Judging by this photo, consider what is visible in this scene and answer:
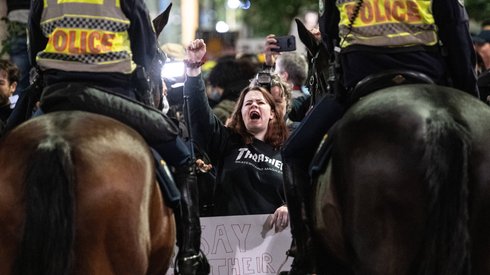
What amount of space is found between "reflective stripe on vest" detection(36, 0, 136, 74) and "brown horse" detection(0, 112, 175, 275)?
2.26 feet

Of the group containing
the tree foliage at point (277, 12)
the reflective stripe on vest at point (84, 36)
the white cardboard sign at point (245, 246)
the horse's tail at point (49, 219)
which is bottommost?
the tree foliage at point (277, 12)

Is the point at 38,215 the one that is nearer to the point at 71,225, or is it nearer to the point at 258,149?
the point at 71,225

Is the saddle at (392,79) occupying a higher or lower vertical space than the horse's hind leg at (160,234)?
higher

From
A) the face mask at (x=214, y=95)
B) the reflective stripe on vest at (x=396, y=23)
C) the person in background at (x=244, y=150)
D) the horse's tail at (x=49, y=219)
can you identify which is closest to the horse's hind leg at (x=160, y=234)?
the horse's tail at (x=49, y=219)

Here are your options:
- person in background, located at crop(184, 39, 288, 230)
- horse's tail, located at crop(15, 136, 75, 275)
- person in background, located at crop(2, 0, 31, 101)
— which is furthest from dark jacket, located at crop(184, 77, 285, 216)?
person in background, located at crop(2, 0, 31, 101)

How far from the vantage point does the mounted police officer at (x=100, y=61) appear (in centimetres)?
612

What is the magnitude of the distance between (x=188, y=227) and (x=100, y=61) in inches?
51.6

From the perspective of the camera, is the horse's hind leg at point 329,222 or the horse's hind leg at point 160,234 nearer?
the horse's hind leg at point 329,222

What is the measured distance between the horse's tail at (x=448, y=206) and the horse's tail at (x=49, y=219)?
75.4 inches

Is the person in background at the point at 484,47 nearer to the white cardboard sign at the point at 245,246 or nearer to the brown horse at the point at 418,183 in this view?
the white cardboard sign at the point at 245,246

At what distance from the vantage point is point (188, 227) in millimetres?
6742

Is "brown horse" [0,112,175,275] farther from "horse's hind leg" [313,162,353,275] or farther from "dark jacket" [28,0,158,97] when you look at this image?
"horse's hind leg" [313,162,353,275]

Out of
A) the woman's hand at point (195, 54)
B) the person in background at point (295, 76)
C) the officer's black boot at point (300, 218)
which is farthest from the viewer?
the person in background at point (295, 76)

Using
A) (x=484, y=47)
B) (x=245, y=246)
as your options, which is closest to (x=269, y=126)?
(x=245, y=246)
